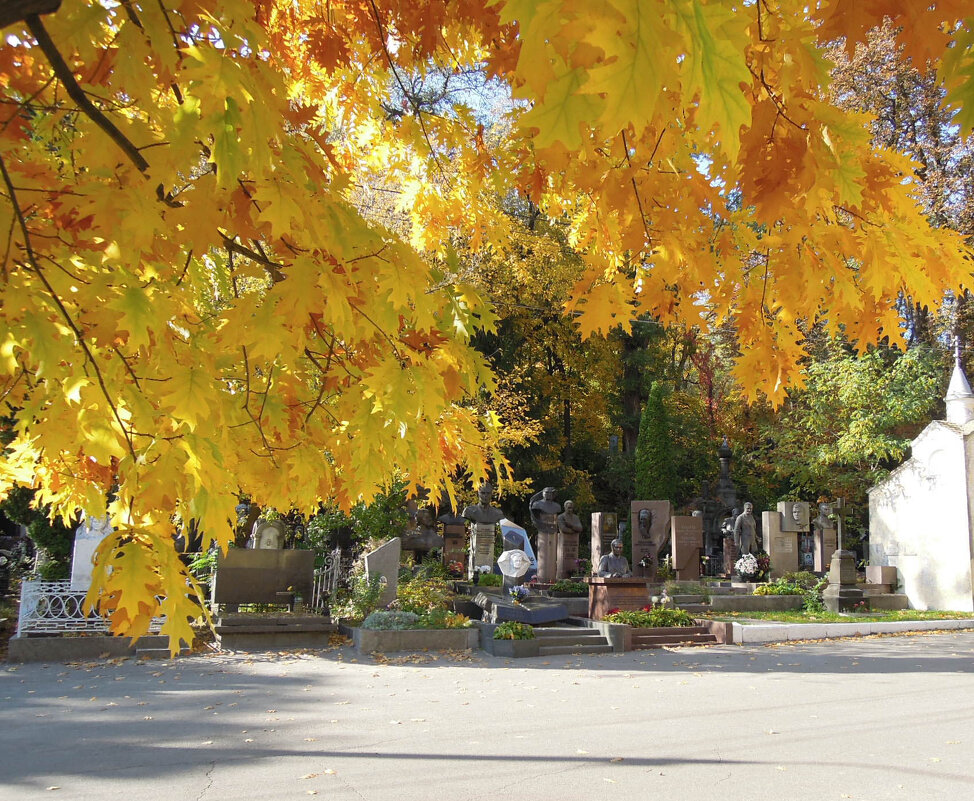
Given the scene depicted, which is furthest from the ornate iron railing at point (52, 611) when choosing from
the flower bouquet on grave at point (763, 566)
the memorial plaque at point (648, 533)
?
the flower bouquet on grave at point (763, 566)

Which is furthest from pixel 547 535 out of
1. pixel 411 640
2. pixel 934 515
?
pixel 934 515

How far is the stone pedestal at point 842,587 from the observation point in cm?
1839

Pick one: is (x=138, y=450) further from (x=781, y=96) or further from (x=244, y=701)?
(x=244, y=701)

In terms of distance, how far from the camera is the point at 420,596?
13.5m

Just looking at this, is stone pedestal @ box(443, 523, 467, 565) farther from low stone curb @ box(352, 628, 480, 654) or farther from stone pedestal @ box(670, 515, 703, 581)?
low stone curb @ box(352, 628, 480, 654)

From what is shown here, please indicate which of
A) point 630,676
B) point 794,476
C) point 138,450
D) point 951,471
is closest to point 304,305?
point 138,450

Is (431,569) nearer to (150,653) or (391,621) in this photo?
(391,621)

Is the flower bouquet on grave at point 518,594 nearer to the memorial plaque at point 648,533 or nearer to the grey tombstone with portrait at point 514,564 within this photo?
the grey tombstone with portrait at point 514,564

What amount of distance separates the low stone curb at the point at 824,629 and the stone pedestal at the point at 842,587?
1.98 meters

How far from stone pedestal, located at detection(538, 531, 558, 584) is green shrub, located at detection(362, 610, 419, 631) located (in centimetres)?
778

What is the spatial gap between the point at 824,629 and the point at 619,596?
4.08 m

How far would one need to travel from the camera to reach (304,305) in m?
2.37

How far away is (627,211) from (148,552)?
2045mm

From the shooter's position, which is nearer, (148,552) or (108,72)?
(148,552)
